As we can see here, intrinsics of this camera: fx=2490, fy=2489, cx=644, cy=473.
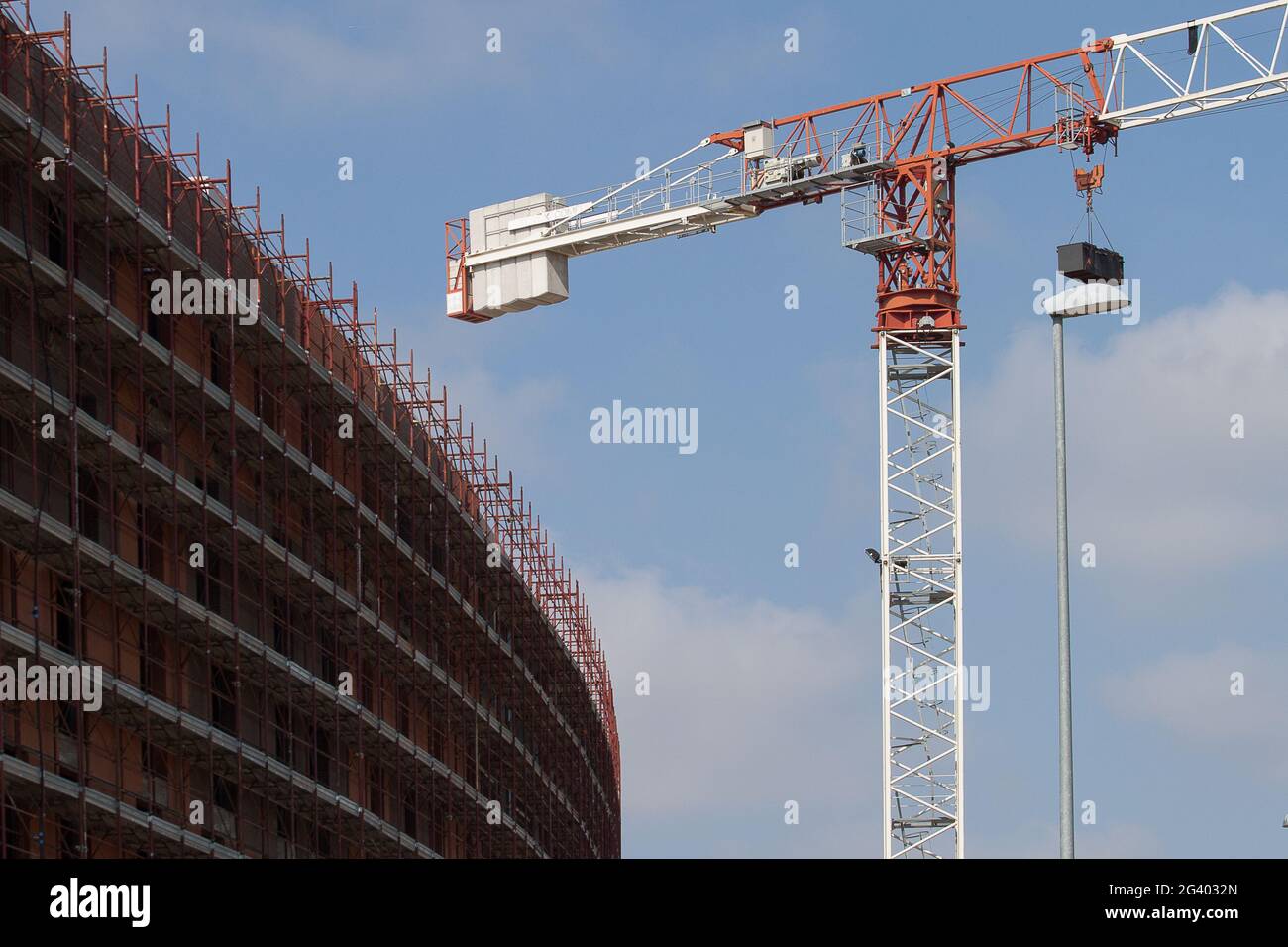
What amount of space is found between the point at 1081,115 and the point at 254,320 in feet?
82.6

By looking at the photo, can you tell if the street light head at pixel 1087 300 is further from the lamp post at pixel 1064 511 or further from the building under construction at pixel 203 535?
the building under construction at pixel 203 535

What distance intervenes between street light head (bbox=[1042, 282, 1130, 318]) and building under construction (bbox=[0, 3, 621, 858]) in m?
16.4

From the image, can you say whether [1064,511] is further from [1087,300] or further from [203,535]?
[203,535]

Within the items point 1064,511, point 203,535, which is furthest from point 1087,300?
point 203,535

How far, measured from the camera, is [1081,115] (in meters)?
63.6

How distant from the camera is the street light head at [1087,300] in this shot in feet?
103

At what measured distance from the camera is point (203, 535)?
4559cm

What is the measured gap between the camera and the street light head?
3153 centimetres

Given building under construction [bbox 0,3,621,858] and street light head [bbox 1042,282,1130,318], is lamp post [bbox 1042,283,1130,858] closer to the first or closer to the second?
street light head [bbox 1042,282,1130,318]

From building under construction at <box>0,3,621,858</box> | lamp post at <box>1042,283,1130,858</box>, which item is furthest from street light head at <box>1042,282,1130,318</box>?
building under construction at <box>0,3,621,858</box>
